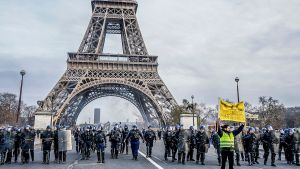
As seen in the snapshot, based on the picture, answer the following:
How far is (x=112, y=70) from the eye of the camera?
172 ft

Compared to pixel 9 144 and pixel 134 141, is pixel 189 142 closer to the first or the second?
pixel 134 141

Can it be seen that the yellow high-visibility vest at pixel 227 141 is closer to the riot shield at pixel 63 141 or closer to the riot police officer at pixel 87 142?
the riot shield at pixel 63 141

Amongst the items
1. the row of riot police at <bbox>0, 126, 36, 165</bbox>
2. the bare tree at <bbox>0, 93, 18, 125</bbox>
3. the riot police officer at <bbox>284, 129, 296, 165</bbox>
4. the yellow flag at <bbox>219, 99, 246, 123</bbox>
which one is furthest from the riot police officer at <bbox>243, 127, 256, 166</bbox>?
the bare tree at <bbox>0, 93, 18, 125</bbox>

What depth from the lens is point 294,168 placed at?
1438 centimetres

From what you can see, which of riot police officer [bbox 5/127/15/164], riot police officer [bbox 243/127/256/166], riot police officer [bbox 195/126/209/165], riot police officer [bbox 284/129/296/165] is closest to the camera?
riot police officer [bbox 195/126/209/165]

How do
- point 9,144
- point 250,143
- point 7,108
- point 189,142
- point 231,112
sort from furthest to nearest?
1. point 7,108
2. point 9,144
3. point 189,142
4. point 250,143
5. point 231,112

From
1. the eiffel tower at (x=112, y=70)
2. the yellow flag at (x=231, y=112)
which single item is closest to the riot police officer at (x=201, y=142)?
the yellow flag at (x=231, y=112)

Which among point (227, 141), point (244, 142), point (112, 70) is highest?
point (112, 70)

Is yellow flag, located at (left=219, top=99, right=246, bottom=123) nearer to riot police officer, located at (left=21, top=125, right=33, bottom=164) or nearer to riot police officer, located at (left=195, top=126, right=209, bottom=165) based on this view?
riot police officer, located at (left=195, top=126, right=209, bottom=165)

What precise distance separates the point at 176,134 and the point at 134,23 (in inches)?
1688

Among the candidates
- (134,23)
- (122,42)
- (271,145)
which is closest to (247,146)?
(271,145)

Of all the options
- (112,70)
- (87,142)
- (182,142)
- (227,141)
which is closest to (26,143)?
(87,142)

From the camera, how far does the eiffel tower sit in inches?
1907

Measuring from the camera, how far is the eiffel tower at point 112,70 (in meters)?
48.4
